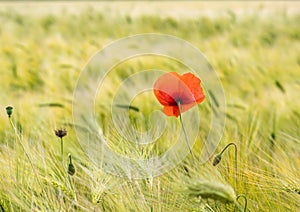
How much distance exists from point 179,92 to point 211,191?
0.36 metres

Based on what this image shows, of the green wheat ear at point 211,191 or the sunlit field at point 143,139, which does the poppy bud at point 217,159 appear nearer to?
the sunlit field at point 143,139

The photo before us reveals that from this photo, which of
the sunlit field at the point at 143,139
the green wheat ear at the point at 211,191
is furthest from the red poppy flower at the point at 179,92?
the green wheat ear at the point at 211,191

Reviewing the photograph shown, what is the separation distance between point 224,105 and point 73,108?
556 millimetres

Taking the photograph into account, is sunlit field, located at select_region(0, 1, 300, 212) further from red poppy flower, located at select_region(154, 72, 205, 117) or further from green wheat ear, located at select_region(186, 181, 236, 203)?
red poppy flower, located at select_region(154, 72, 205, 117)

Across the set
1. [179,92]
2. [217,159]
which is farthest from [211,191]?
[179,92]

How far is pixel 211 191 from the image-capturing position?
3.39 feet

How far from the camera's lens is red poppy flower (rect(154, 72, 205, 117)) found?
1.32 metres

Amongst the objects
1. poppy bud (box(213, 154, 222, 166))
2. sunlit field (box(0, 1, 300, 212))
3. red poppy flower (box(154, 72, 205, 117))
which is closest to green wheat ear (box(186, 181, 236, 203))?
sunlit field (box(0, 1, 300, 212))

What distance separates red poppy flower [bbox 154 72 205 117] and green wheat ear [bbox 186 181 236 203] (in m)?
0.31

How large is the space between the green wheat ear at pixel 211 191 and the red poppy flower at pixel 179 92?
308mm

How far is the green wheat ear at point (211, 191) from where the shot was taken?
3.40 ft

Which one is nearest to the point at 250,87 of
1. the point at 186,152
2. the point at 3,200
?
the point at 186,152

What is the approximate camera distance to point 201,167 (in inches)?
51.7

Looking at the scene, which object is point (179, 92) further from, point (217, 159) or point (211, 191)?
point (211, 191)
